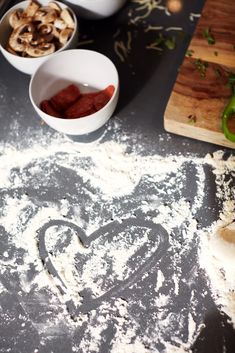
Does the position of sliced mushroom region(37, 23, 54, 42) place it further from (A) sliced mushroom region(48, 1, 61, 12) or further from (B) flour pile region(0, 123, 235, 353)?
(B) flour pile region(0, 123, 235, 353)

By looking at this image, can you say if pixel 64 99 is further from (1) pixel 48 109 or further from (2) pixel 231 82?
(2) pixel 231 82

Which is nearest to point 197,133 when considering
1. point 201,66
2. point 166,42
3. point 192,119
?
point 192,119

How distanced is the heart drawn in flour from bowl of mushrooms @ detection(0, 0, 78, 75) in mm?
373

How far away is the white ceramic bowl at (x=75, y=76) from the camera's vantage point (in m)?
0.91

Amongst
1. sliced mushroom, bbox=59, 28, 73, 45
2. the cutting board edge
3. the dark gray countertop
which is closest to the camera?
the dark gray countertop

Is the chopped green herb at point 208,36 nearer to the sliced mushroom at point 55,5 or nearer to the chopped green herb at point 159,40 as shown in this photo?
the chopped green herb at point 159,40

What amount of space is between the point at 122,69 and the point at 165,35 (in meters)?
0.13

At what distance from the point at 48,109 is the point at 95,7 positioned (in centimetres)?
27

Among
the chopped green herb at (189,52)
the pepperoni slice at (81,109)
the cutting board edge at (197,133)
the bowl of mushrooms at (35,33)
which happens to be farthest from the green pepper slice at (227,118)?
the bowl of mushrooms at (35,33)

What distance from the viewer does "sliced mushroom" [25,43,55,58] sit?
954 millimetres

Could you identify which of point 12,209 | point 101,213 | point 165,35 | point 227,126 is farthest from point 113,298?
point 165,35

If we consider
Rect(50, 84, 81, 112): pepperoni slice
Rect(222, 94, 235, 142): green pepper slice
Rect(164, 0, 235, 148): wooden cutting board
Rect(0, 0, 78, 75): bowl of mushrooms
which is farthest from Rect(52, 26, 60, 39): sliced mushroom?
Rect(222, 94, 235, 142): green pepper slice

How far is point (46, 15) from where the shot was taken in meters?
0.99

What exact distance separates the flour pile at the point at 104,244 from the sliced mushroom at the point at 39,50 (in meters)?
0.17
